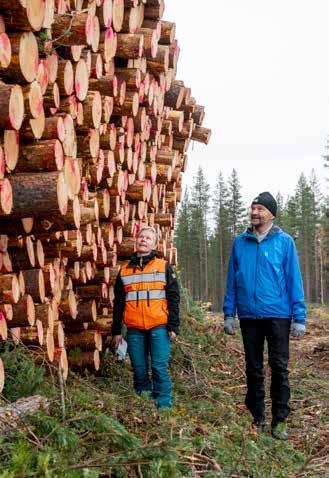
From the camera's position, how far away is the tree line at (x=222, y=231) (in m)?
62.7

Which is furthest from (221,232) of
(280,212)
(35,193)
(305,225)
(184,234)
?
(35,193)

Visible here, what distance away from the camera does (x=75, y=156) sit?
21.2ft

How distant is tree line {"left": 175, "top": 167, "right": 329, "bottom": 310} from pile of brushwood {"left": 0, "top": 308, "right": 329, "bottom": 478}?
53.1m

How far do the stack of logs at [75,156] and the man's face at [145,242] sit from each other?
1.73 feet

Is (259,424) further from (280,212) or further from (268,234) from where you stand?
(280,212)

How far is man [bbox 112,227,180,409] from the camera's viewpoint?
6.73 metres

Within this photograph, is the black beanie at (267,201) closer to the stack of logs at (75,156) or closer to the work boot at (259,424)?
the stack of logs at (75,156)

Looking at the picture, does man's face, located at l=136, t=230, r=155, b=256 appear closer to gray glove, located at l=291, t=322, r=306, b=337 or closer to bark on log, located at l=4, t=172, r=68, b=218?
gray glove, located at l=291, t=322, r=306, b=337

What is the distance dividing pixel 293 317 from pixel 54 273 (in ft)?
7.77

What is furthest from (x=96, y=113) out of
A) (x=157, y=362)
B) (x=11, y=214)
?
(x=157, y=362)

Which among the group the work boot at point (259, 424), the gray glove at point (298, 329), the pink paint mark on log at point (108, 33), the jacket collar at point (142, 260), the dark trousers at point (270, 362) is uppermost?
the pink paint mark on log at point (108, 33)

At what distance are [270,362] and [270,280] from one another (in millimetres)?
811

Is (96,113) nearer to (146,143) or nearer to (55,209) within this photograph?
(55,209)

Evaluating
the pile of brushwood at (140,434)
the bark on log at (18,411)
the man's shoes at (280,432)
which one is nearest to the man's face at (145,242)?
the pile of brushwood at (140,434)
